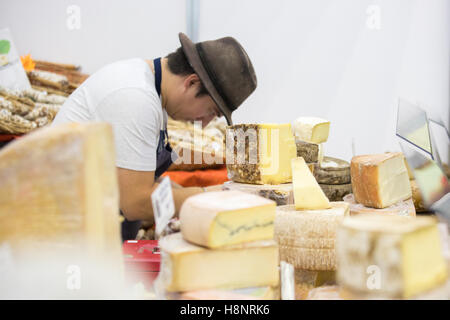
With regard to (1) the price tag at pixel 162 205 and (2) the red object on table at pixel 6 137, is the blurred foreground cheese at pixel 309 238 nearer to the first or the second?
(1) the price tag at pixel 162 205

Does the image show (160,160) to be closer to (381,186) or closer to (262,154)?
(262,154)

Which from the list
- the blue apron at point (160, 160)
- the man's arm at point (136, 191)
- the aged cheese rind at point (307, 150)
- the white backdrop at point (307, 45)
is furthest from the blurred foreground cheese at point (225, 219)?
the white backdrop at point (307, 45)

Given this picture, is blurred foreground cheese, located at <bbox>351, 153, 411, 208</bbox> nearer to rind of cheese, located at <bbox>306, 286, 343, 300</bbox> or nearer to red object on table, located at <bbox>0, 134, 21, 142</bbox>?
rind of cheese, located at <bbox>306, 286, 343, 300</bbox>

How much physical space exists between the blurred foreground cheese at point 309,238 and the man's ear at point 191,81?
81 centimetres

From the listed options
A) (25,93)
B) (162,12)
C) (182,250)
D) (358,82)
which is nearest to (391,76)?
(358,82)

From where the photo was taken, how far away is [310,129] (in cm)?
190

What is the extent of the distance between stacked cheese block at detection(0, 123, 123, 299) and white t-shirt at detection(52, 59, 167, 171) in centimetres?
89

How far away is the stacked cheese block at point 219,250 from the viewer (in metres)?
0.82

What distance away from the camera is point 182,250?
83cm

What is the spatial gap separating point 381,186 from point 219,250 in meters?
0.99

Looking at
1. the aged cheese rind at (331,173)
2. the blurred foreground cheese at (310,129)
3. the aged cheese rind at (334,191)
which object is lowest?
the aged cheese rind at (334,191)

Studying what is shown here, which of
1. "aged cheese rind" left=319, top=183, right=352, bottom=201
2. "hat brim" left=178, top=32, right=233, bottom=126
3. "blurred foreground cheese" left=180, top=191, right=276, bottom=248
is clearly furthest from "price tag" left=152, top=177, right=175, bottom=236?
"aged cheese rind" left=319, top=183, right=352, bottom=201

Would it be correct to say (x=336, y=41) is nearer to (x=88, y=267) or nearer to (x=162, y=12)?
(x=162, y=12)
